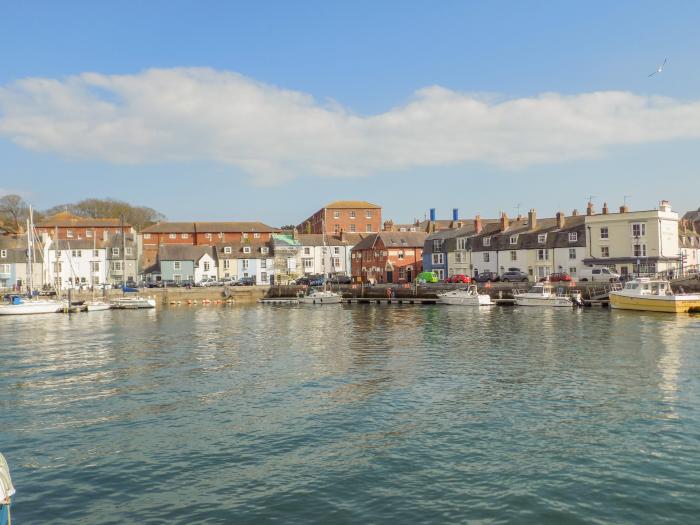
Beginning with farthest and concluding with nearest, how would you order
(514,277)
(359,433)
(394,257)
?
(394,257)
(514,277)
(359,433)

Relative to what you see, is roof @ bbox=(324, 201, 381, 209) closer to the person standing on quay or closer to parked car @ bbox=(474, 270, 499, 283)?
parked car @ bbox=(474, 270, 499, 283)

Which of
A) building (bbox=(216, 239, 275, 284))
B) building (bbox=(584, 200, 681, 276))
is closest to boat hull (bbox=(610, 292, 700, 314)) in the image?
building (bbox=(584, 200, 681, 276))

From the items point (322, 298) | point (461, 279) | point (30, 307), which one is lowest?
point (322, 298)

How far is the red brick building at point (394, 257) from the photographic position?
102 metres

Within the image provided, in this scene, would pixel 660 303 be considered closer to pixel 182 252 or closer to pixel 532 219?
pixel 532 219

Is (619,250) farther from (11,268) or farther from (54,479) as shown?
(11,268)

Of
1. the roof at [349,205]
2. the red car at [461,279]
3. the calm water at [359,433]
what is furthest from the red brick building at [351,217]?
the calm water at [359,433]

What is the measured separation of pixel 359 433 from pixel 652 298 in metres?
48.1

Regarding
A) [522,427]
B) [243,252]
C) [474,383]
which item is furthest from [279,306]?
[522,427]

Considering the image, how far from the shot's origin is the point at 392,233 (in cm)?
10469

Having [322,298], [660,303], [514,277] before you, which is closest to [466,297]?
[514,277]

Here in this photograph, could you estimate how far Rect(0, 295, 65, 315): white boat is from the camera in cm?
7062

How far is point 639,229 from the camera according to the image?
75.0 m

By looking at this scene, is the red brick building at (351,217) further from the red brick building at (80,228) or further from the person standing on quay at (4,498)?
the person standing on quay at (4,498)
